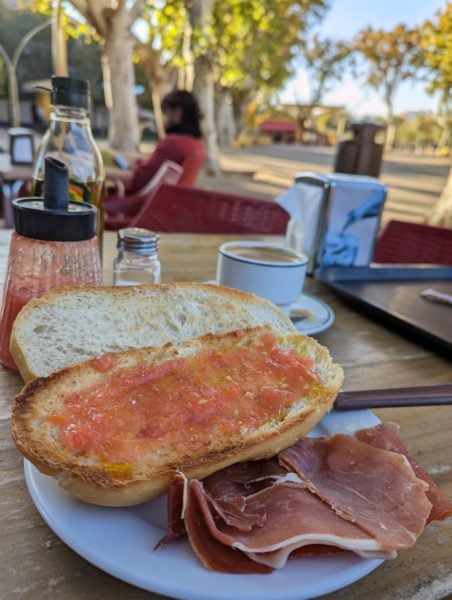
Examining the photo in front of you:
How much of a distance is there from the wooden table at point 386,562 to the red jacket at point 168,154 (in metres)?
3.75

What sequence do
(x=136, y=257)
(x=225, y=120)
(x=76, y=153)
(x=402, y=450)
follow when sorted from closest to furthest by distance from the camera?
(x=402, y=450), (x=136, y=257), (x=76, y=153), (x=225, y=120)

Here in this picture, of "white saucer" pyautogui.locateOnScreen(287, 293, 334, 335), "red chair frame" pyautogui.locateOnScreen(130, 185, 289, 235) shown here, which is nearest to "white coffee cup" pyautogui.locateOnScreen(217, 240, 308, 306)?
"white saucer" pyautogui.locateOnScreen(287, 293, 334, 335)

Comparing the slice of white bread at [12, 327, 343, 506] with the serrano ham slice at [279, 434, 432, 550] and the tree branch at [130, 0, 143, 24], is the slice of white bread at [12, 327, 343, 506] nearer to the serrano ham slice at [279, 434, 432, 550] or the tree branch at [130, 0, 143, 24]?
the serrano ham slice at [279, 434, 432, 550]

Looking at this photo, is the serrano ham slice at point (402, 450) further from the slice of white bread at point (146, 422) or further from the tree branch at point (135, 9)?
the tree branch at point (135, 9)

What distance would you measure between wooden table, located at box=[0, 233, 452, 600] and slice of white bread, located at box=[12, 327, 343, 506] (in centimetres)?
9

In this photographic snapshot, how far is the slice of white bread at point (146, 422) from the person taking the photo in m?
0.67

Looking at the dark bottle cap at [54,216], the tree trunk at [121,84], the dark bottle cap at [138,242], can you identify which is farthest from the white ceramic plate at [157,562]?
the tree trunk at [121,84]

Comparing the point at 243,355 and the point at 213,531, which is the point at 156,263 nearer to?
the point at 243,355

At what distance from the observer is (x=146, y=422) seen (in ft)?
2.47

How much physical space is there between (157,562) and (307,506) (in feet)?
0.73

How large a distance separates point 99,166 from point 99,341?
73 cm

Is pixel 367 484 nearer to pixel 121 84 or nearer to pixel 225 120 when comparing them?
pixel 121 84

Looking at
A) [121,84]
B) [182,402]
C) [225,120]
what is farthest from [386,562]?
[225,120]

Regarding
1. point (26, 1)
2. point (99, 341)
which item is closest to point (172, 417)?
point (99, 341)
